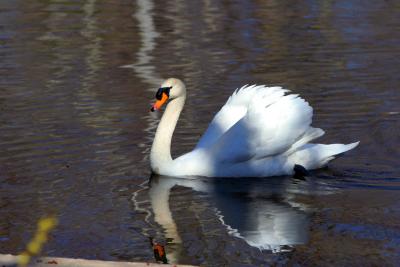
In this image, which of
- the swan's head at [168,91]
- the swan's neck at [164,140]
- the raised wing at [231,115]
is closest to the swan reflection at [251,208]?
the swan's neck at [164,140]

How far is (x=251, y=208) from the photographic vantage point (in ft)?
27.2

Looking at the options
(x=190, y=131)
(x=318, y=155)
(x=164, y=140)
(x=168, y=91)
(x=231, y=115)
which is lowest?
(x=190, y=131)

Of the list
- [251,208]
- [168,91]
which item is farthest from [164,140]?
[251,208]

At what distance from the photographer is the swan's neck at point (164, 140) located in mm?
9391

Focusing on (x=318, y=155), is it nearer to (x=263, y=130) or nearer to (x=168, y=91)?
(x=263, y=130)

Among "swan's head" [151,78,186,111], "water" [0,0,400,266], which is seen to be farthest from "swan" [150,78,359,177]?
"water" [0,0,400,266]

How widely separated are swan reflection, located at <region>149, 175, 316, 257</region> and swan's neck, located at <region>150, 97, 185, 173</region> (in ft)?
0.43

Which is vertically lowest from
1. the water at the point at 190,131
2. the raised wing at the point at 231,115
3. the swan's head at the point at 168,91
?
the water at the point at 190,131

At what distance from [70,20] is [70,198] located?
10988 millimetres

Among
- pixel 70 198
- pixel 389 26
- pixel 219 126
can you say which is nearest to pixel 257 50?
pixel 389 26

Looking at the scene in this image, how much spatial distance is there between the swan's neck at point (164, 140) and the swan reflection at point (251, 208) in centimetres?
13

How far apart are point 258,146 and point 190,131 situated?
1604 mm

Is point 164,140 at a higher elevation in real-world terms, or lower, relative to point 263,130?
lower

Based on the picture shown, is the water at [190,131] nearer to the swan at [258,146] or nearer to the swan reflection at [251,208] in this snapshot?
the swan reflection at [251,208]
